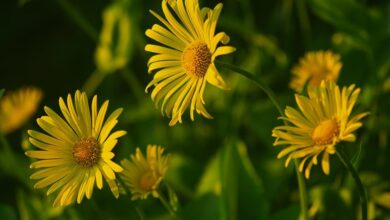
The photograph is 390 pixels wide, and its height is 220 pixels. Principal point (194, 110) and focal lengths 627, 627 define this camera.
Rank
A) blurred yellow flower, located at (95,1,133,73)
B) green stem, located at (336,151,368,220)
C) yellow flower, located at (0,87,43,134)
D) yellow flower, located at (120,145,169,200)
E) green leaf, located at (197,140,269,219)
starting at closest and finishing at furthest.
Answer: green stem, located at (336,151,368,220) → yellow flower, located at (120,145,169,200) → green leaf, located at (197,140,269,219) → yellow flower, located at (0,87,43,134) → blurred yellow flower, located at (95,1,133,73)

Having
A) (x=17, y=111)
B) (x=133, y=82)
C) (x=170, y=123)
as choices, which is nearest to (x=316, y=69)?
(x=170, y=123)

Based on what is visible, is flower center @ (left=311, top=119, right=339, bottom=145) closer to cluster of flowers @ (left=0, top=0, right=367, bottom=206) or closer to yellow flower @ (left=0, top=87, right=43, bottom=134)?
cluster of flowers @ (left=0, top=0, right=367, bottom=206)

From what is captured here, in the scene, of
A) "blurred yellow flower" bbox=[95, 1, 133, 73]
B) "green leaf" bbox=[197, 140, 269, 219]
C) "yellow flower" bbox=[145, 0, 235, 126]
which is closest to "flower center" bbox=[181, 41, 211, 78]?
"yellow flower" bbox=[145, 0, 235, 126]

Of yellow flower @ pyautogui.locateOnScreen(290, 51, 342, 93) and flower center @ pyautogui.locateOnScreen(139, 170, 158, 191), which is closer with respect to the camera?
flower center @ pyautogui.locateOnScreen(139, 170, 158, 191)

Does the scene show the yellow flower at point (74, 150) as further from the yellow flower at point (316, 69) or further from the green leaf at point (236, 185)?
the yellow flower at point (316, 69)

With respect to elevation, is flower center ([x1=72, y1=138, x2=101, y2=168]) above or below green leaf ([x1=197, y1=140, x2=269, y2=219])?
above

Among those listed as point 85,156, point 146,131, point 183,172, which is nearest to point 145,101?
point 146,131

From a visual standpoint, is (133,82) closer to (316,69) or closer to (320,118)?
(316,69)

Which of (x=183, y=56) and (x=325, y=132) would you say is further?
(x=183, y=56)
